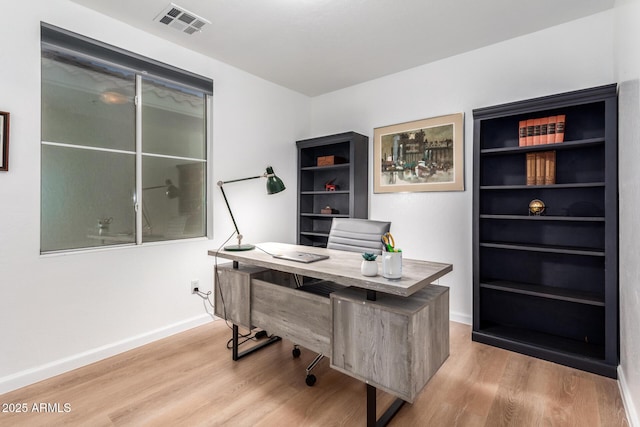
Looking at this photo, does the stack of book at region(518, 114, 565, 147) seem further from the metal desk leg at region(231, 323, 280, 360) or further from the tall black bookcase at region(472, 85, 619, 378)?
the metal desk leg at region(231, 323, 280, 360)

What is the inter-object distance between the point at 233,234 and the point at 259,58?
5.73ft

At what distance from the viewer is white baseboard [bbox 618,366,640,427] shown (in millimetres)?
1493

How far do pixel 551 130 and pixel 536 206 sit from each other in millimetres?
564

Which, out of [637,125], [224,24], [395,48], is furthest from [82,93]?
[637,125]

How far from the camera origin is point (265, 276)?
2.20 m

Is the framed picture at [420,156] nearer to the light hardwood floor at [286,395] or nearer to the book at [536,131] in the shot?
the book at [536,131]

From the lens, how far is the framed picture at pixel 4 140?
1867 millimetres

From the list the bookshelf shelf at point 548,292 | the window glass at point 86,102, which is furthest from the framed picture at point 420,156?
the window glass at point 86,102

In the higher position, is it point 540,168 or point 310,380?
point 540,168

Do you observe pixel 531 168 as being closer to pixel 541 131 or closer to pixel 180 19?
pixel 541 131

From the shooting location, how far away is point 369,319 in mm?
1453

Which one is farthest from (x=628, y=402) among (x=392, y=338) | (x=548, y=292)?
(x=392, y=338)

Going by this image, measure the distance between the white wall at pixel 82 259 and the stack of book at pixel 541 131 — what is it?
250cm

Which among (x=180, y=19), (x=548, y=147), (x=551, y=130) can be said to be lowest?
(x=548, y=147)
